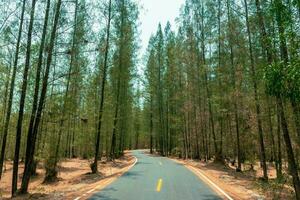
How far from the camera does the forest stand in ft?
38.3

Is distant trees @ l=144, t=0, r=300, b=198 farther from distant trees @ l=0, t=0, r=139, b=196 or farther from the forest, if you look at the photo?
distant trees @ l=0, t=0, r=139, b=196

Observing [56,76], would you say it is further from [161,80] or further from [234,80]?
[161,80]

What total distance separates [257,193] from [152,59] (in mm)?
38167

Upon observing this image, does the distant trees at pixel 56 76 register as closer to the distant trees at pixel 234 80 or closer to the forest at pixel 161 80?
the forest at pixel 161 80

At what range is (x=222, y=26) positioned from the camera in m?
26.5

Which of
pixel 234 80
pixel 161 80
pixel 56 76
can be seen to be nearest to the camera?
pixel 56 76

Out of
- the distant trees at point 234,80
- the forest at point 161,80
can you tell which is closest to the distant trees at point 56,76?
the forest at point 161,80

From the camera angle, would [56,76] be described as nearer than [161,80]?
Yes

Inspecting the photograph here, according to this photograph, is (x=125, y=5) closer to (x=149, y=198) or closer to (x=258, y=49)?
(x=258, y=49)

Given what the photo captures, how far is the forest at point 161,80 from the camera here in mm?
11662

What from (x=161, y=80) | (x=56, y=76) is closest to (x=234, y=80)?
(x=56, y=76)

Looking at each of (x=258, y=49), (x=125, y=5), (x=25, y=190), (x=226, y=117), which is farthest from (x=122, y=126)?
(x=25, y=190)

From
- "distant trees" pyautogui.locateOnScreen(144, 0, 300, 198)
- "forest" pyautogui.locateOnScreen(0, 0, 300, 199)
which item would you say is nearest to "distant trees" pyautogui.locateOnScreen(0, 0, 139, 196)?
"forest" pyautogui.locateOnScreen(0, 0, 300, 199)

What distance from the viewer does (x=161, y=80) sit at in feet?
164
